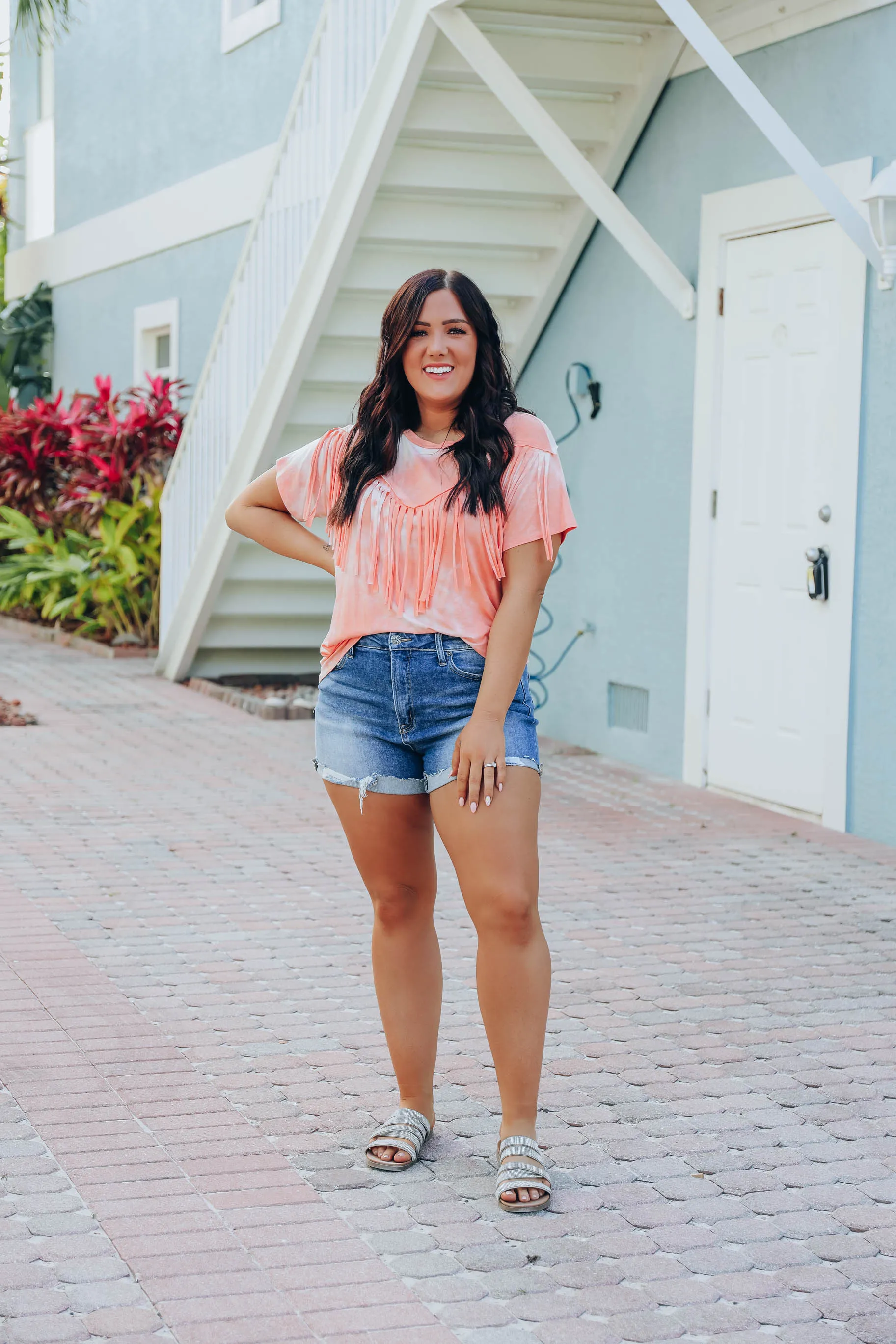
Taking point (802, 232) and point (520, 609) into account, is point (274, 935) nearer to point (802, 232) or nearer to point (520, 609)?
point (520, 609)

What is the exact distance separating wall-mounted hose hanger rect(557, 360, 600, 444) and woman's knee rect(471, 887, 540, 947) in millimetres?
5903

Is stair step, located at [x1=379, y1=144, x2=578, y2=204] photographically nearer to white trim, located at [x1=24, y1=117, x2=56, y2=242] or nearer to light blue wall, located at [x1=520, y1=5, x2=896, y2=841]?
light blue wall, located at [x1=520, y1=5, x2=896, y2=841]

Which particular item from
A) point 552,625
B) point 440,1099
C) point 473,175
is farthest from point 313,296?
point 440,1099

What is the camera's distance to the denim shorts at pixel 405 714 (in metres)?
3.41

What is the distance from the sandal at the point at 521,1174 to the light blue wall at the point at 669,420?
3800mm

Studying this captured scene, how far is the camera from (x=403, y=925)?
3664 millimetres

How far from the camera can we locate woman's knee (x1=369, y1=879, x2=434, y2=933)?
3619mm

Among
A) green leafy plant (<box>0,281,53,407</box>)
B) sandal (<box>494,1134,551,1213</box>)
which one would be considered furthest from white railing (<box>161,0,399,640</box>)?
green leafy plant (<box>0,281,53,407</box>)

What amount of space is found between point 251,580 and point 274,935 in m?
5.59

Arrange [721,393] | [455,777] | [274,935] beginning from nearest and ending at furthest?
[455,777] → [274,935] → [721,393]

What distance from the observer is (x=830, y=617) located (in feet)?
23.5

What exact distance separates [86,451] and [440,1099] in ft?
31.3

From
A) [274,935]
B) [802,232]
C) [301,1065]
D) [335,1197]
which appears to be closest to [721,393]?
[802,232]

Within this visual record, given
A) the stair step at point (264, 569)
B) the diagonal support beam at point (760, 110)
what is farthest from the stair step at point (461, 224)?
the diagonal support beam at point (760, 110)
